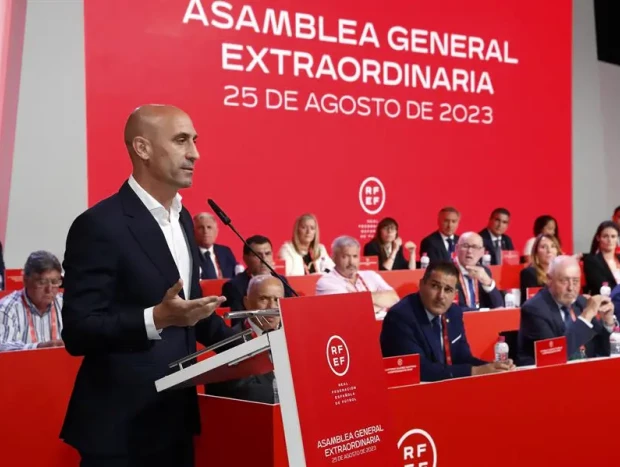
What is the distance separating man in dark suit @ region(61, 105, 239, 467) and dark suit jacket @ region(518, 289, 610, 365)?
8.78ft

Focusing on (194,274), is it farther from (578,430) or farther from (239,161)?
(239,161)

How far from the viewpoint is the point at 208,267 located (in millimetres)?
7355

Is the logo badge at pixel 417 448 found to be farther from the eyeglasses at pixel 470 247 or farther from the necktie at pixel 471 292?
the eyeglasses at pixel 470 247

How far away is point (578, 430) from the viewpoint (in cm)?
329

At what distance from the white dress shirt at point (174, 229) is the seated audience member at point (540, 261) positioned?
4.84m

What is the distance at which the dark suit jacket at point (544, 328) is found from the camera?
4406mm

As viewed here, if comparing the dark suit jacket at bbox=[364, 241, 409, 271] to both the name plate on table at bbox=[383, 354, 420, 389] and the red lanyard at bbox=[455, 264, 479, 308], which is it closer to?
the red lanyard at bbox=[455, 264, 479, 308]

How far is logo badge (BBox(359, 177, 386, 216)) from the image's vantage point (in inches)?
A: 366

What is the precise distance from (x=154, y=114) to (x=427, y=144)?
7.93m

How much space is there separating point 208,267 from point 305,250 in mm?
844

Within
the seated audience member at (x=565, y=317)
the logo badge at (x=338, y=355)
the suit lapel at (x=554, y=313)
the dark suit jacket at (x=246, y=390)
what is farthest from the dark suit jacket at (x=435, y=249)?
the logo badge at (x=338, y=355)

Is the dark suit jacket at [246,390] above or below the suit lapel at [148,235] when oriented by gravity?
below

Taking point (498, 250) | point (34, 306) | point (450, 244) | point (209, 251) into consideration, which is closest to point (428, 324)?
point (34, 306)

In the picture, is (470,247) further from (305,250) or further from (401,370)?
(401,370)
